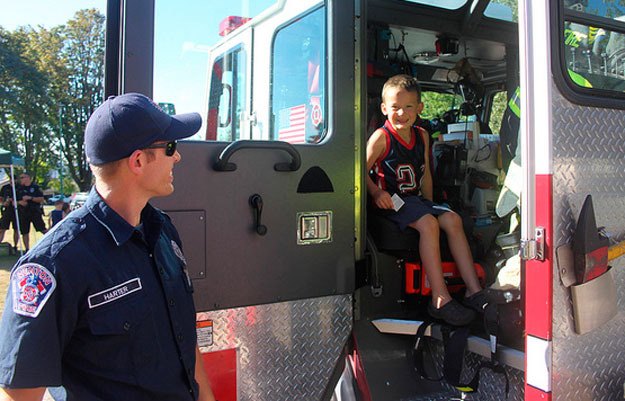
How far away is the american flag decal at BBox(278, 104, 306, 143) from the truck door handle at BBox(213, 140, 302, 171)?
0.21 metres

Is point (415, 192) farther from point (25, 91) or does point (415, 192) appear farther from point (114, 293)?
point (25, 91)

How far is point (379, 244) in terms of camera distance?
262cm

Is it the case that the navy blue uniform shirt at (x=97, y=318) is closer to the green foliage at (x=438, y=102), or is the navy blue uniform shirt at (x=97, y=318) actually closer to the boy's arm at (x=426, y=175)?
the boy's arm at (x=426, y=175)

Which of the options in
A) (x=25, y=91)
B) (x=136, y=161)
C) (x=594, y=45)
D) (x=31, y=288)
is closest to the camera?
(x=31, y=288)

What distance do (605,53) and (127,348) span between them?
190 centimetres

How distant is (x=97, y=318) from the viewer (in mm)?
1252

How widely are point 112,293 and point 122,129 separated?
0.39 meters

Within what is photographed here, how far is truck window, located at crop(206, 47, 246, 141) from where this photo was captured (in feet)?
7.50

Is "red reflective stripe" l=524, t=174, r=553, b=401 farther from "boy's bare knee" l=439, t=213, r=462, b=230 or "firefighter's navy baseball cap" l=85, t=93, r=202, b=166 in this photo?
"firefighter's navy baseball cap" l=85, t=93, r=202, b=166

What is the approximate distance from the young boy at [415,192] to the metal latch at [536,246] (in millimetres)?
563

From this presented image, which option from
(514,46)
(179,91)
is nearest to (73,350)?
(179,91)

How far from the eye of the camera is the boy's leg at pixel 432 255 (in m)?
2.47

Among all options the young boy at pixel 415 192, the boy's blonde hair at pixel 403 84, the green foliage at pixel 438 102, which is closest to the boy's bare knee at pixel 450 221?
the young boy at pixel 415 192

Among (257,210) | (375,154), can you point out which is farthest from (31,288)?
(375,154)
